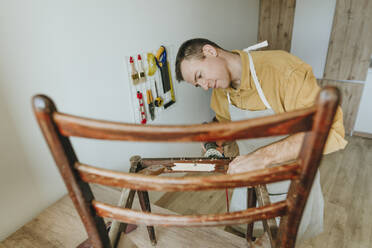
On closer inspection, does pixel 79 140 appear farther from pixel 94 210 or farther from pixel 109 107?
pixel 94 210

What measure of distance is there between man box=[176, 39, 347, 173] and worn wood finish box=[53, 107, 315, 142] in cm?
53

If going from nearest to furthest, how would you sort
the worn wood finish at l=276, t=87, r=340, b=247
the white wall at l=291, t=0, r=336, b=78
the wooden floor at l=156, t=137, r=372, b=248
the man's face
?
the worn wood finish at l=276, t=87, r=340, b=247
the man's face
the wooden floor at l=156, t=137, r=372, b=248
the white wall at l=291, t=0, r=336, b=78

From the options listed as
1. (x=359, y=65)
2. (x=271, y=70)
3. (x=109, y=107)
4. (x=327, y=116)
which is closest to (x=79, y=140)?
(x=109, y=107)

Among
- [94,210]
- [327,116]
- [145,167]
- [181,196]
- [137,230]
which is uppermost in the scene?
[327,116]

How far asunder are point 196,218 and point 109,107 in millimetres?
983

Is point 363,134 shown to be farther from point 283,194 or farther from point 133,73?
point 133,73

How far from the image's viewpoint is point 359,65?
2.57 meters

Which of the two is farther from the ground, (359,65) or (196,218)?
(196,218)

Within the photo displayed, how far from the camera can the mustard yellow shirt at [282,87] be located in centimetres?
97

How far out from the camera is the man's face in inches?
46.1

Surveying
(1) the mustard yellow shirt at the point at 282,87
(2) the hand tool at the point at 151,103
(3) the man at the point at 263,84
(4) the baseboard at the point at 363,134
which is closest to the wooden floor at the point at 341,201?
(4) the baseboard at the point at 363,134

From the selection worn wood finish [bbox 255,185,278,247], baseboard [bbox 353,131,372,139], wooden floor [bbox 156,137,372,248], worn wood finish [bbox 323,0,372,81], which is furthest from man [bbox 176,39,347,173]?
baseboard [bbox 353,131,372,139]

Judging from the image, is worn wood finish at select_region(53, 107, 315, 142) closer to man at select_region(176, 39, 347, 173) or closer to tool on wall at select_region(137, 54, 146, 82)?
man at select_region(176, 39, 347, 173)

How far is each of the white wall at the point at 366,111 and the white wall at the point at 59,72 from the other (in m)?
2.26
